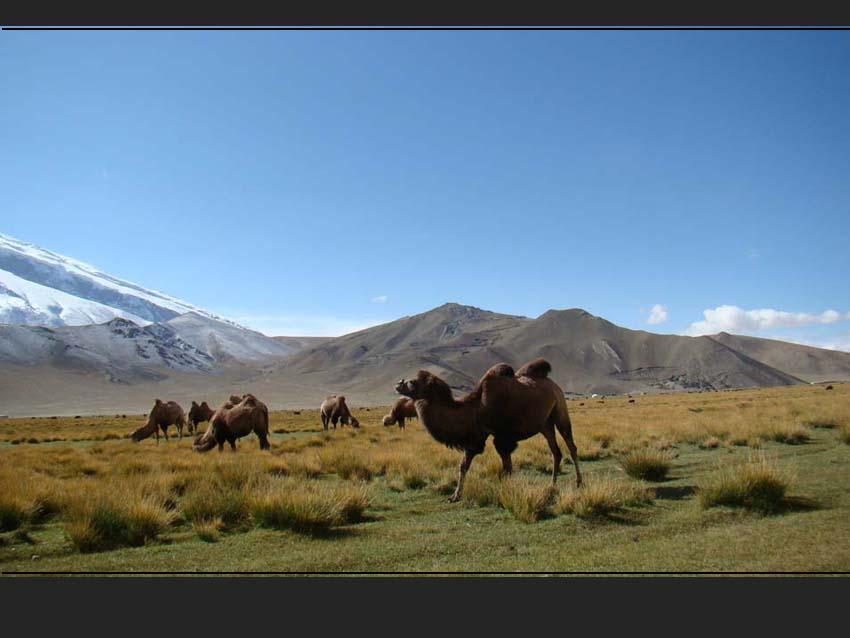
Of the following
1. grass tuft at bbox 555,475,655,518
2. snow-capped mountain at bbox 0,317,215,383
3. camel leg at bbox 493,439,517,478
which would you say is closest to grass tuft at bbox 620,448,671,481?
grass tuft at bbox 555,475,655,518

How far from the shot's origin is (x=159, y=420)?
88.5ft

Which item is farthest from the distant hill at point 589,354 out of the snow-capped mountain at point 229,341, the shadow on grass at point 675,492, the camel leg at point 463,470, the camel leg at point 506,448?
the snow-capped mountain at point 229,341

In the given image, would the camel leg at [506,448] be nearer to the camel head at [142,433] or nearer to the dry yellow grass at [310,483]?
the dry yellow grass at [310,483]

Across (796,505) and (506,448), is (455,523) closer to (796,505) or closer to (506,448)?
(506,448)

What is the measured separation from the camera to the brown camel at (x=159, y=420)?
84.7 feet

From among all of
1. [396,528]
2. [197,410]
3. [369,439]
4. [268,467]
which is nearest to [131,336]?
[197,410]

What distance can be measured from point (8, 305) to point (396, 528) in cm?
798

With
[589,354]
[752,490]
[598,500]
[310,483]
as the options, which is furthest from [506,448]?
[589,354]

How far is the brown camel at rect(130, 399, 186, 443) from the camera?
2583 centimetres

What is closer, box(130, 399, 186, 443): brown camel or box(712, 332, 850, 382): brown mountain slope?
box(712, 332, 850, 382): brown mountain slope

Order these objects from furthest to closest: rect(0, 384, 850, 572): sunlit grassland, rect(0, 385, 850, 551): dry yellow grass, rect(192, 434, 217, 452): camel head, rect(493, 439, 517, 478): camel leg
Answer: rect(192, 434, 217, 452): camel head
rect(493, 439, 517, 478): camel leg
rect(0, 385, 850, 551): dry yellow grass
rect(0, 384, 850, 572): sunlit grassland

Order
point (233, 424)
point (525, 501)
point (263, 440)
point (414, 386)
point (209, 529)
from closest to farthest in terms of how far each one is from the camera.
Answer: point (209, 529), point (525, 501), point (414, 386), point (233, 424), point (263, 440)

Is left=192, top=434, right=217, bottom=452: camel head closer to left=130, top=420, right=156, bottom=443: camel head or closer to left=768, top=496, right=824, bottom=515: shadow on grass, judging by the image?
left=130, top=420, right=156, bottom=443: camel head

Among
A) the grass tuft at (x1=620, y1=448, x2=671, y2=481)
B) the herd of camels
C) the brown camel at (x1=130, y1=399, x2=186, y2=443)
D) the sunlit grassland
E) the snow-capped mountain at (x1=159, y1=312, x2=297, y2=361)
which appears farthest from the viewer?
the snow-capped mountain at (x1=159, y1=312, x2=297, y2=361)
